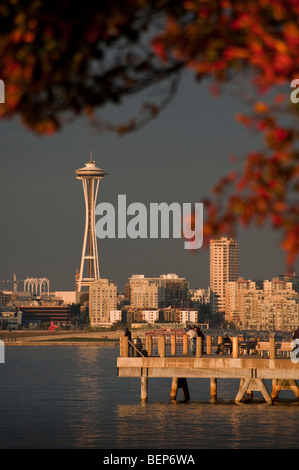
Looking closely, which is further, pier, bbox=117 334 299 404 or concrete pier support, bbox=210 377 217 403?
concrete pier support, bbox=210 377 217 403

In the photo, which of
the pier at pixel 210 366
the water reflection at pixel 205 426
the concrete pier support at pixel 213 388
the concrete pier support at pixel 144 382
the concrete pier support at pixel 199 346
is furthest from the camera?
the concrete pier support at pixel 213 388

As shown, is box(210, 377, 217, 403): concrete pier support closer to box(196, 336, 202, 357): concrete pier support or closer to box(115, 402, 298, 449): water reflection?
box(115, 402, 298, 449): water reflection

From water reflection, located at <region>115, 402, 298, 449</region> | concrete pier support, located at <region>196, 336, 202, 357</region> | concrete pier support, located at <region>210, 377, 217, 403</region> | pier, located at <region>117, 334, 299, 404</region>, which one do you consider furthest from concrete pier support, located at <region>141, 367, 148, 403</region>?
concrete pier support, located at <region>210, 377, 217, 403</region>

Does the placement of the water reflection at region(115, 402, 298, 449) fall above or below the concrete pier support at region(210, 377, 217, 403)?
below

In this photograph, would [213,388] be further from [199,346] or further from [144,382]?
[199,346]

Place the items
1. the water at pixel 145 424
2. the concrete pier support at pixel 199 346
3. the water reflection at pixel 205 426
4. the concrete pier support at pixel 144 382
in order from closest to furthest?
1. the water reflection at pixel 205 426
2. the water at pixel 145 424
3. the concrete pier support at pixel 199 346
4. the concrete pier support at pixel 144 382

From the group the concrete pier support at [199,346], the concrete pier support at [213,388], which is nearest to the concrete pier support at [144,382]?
the concrete pier support at [199,346]

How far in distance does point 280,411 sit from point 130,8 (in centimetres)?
4257

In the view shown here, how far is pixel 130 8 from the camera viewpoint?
7.91 metres

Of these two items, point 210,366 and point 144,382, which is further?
point 144,382

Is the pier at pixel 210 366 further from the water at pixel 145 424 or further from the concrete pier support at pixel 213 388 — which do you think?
the concrete pier support at pixel 213 388

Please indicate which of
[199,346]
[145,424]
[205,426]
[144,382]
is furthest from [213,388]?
[205,426]

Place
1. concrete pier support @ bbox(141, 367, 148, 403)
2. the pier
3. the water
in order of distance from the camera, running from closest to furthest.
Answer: the water < the pier < concrete pier support @ bbox(141, 367, 148, 403)

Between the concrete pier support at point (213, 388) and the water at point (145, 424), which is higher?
the concrete pier support at point (213, 388)
